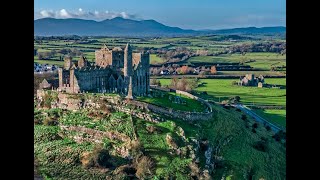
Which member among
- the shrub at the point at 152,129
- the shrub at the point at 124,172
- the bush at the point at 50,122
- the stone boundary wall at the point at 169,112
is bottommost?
the shrub at the point at 124,172

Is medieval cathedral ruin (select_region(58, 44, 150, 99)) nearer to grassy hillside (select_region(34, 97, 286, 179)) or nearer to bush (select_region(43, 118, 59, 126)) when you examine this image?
grassy hillside (select_region(34, 97, 286, 179))

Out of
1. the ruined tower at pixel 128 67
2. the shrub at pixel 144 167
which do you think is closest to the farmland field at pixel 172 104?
Answer: the ruined tower at pixel 128 67

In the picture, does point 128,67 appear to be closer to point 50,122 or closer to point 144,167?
point 50,122

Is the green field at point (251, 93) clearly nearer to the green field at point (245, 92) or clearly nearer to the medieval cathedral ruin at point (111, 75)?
the green field at point (245, 92)

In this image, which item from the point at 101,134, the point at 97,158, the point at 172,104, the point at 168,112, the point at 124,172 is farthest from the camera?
the point at 172,104

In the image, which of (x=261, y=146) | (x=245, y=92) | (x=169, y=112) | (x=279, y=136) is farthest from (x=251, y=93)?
(x=169, y=112)

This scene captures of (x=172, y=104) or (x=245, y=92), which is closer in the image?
(x=172, y=104)

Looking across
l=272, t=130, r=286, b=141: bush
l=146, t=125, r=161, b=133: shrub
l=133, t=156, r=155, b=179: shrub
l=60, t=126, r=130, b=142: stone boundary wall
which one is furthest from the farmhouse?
l=133, t=156, r=155, b=179: shrub

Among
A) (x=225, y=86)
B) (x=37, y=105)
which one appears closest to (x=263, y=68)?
(x=225, y=86)
